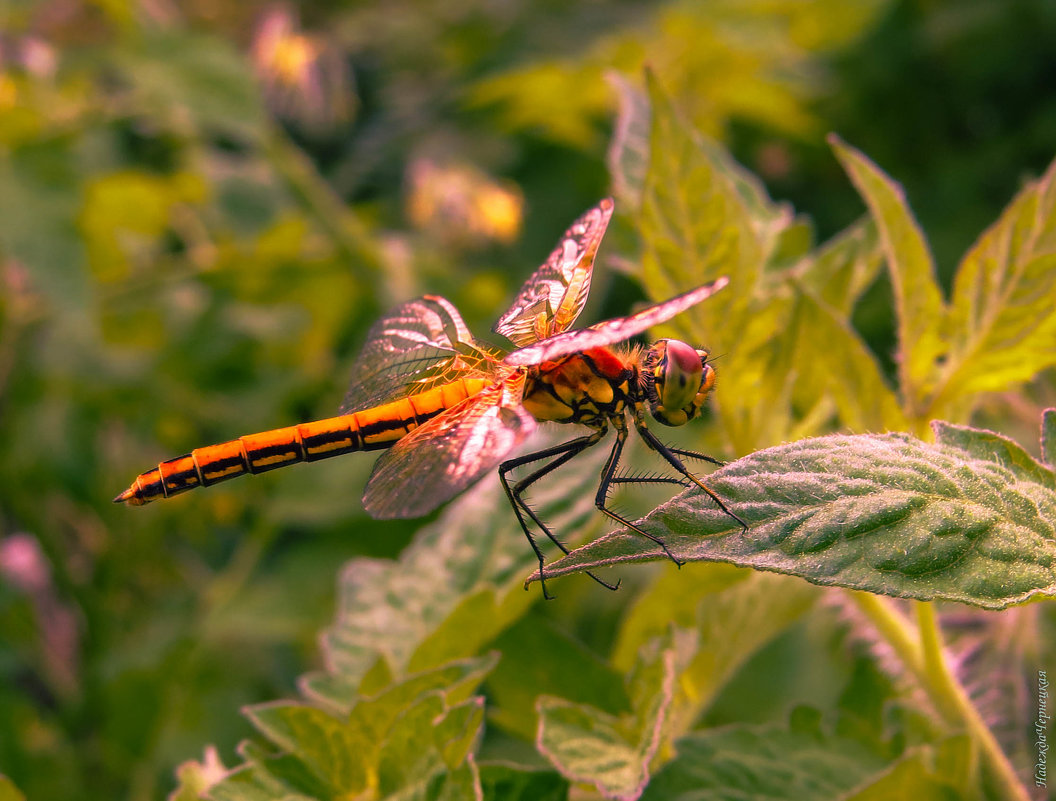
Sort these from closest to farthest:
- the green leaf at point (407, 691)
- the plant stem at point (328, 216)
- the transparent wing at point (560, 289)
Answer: the green leaf at point (407, 691)
the transparent wing at point (560, 289)
the plant stem at point (328, 216)

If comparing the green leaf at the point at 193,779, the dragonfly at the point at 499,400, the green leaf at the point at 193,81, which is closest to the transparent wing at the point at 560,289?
the dragonfly at the point at 499,400

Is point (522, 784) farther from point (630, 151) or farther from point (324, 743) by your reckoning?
point (630, 151)

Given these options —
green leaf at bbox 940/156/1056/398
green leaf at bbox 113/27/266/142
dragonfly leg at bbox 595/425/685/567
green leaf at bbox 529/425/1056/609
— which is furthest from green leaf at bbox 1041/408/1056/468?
green leaf at bbox 113/27/266/142

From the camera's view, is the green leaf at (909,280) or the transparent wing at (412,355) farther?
the transparent wing at (412,355)

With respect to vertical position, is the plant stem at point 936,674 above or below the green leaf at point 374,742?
below

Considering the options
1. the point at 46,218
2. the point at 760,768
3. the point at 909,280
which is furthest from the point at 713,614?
the point at 46,218

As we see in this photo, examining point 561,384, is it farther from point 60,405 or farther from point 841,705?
point 60,405

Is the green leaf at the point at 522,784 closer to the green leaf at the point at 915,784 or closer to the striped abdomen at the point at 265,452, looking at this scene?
the green leaf at the point at 915,784

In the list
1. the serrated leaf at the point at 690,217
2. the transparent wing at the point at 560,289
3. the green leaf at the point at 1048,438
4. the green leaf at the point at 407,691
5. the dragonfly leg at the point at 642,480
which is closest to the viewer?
the green leaf at the point at 1048,438
